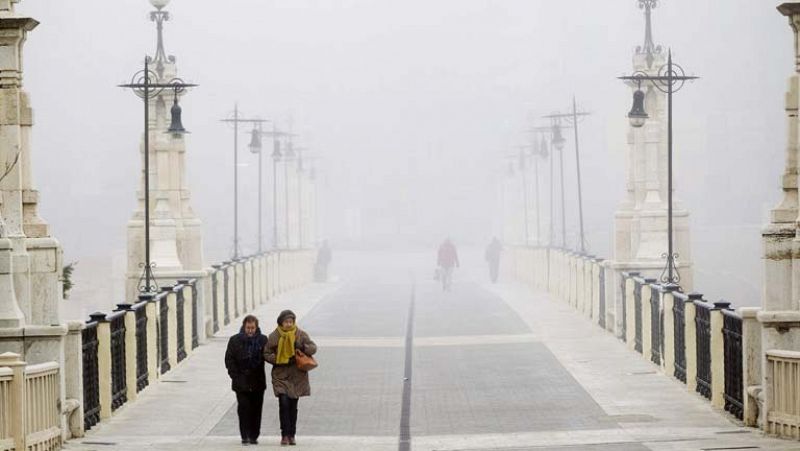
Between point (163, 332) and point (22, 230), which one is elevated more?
point (22, 230)

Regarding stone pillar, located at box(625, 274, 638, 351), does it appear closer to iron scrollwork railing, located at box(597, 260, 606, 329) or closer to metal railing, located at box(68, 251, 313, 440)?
iron scrollwork railing, located at box(597, 260, 606, 329)

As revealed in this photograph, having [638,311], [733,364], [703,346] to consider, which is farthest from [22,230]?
[638,311]

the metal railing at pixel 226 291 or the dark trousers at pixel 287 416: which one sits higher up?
the metal railing at pixel 226 291

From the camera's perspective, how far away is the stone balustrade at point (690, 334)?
20.5 metres

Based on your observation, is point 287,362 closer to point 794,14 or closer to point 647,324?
point 794,14

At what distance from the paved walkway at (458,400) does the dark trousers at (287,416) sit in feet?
0.89

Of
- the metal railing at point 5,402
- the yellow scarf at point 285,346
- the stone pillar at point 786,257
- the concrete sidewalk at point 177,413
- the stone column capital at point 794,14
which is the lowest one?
the concrete sidewalk at point 177,413

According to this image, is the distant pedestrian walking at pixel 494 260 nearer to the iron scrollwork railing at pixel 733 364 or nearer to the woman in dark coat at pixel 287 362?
the iron scrollwork railing at pixel 733 364

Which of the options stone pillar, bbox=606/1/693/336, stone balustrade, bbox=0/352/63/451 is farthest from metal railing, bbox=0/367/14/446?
stone pillar, bbox=606/1/693/336

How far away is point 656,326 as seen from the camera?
2850cm

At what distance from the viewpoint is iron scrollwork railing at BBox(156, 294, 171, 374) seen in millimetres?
27781

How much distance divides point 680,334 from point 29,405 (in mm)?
10259

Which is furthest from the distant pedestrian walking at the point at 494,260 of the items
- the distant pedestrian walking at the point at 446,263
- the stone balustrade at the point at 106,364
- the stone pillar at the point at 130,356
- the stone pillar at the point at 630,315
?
the stone pillar at the point at 130,356

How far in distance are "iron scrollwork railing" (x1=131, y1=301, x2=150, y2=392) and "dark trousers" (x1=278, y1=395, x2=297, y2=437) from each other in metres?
5.57
